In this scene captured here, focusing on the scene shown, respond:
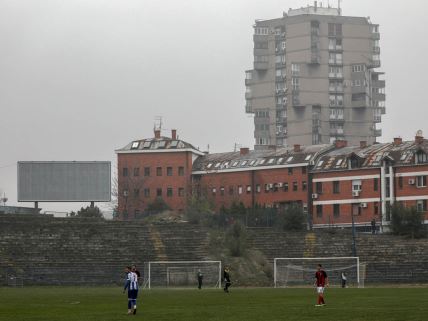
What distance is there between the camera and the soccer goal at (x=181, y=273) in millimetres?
88625

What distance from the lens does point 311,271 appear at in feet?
300

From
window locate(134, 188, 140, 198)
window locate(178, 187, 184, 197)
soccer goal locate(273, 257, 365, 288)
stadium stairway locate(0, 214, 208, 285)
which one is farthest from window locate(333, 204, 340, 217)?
soccer goal locate(273, 257, 365, 288)

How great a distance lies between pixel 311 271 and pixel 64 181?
112 feet

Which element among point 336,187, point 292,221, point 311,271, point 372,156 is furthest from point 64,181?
point 311,271

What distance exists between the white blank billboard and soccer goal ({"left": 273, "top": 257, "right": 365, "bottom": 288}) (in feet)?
95.7

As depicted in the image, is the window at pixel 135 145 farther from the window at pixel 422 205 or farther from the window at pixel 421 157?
the window at pixel 422 205

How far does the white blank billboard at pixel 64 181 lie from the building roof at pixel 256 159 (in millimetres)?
25630

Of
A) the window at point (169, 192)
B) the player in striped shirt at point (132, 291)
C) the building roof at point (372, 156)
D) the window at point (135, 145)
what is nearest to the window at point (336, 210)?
the building roof at point (372, 156)

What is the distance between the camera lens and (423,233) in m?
102

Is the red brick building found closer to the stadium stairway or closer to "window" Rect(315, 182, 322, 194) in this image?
"window" Rect(315, 182, 322, 194)

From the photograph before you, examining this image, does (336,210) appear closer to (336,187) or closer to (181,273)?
(336,187)

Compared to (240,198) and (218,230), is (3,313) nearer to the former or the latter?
(218,230)

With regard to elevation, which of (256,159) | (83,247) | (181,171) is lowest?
(83,247)

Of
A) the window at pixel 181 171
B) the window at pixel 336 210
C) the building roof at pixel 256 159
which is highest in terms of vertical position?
the building roof at pixel 256 159
